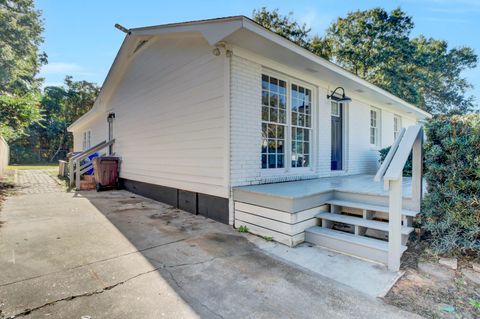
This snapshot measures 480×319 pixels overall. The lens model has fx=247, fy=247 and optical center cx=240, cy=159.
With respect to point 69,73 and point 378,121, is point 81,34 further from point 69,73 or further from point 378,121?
point 69,73

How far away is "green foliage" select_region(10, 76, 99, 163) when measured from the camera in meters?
A: 25.4

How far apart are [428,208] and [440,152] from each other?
737 mm

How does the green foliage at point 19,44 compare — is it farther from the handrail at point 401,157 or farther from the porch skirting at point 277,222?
the handrail at point 401,157

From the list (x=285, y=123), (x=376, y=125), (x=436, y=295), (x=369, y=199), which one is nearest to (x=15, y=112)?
(x=285, y=123)

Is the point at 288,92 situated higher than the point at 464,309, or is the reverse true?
the point at 288,92

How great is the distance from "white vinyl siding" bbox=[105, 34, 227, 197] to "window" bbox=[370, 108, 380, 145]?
626cm

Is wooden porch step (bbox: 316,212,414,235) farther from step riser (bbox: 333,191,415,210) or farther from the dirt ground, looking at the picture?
the dirt ground

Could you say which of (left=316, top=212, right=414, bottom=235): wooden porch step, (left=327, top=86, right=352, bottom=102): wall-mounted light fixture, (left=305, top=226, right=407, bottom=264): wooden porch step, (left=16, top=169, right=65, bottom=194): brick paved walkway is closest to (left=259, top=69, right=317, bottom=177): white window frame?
(left=327, top=86, right=352, bottom=102): wall-mounted light fixture

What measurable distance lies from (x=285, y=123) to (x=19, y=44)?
2265 cm

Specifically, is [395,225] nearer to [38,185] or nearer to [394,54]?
[38,185]

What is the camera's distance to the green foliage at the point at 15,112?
836 centimetres

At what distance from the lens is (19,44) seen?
18078mm

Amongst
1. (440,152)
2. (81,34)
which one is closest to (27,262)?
(440,152)

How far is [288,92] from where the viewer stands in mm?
5508
